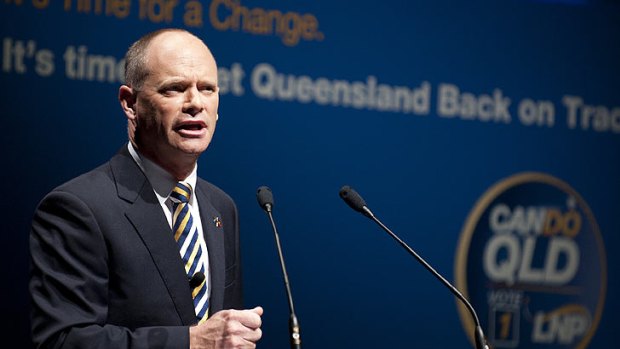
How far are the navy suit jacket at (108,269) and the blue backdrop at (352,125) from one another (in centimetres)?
125

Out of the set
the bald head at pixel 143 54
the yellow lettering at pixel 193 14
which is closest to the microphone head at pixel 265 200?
the bald head at pixel 143 54

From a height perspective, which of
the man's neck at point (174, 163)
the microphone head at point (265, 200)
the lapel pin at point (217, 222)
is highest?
the man's neck at point (174, 163)

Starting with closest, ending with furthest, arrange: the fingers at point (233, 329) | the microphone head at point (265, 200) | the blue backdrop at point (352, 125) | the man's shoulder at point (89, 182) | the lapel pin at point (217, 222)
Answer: the fingers at point (233, 329) < the man's shoulder at point (89, 182) < the microphone head at point (265, 200) < the lapel pin at point (217, 222) < the blue backdrop at point (352, 125)

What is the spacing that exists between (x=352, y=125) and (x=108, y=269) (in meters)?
2.04

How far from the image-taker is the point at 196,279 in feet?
7.64

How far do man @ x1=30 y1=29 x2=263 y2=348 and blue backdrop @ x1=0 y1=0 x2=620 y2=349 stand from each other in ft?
3.72

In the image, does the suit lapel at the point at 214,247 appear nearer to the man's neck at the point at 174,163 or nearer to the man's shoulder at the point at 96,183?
the man's neck at the point at 174,163

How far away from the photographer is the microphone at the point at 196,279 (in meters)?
2.31

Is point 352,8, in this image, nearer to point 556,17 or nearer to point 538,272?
point 556,17

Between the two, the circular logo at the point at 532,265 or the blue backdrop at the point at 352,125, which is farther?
the circular logo at the point at 532,265

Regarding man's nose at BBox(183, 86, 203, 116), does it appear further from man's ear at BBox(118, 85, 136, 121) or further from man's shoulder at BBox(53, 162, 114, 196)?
man's shoulder at BBox(53, 162, 114, 196)

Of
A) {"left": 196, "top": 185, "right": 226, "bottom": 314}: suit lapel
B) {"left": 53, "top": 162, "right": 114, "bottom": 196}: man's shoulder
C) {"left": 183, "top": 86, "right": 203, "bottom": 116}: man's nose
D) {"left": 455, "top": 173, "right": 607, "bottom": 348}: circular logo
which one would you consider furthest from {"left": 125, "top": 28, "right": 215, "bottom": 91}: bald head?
{"left": 455, "top": 173, "right": 607, "bottom": 348}: circular logo

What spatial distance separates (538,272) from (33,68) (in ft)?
8.38

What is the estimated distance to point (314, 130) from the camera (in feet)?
13.3
